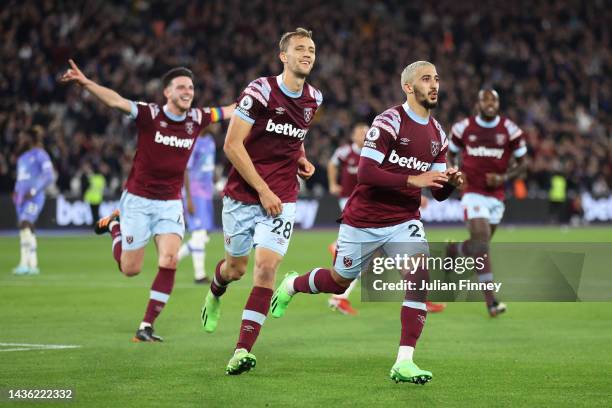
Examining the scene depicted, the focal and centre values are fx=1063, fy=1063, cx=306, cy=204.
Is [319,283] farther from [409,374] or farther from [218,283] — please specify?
[409,374]

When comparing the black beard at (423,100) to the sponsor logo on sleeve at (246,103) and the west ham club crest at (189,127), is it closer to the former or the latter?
the sponsor logo on sleeve at (246,103)

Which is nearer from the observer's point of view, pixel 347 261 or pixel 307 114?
pixel 347 261

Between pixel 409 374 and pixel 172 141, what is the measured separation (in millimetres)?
4070

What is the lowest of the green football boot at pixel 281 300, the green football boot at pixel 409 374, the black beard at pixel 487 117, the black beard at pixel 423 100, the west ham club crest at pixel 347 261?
the green football boot at pixel 409 374

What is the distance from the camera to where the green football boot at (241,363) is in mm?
8070

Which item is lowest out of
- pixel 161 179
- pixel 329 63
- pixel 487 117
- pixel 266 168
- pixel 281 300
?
pixel 281 300

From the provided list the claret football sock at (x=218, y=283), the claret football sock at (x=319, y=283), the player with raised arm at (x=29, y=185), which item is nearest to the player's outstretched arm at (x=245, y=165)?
the claret football sock at (x=319, y=283)

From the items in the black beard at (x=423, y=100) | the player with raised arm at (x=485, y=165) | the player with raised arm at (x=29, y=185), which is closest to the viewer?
the black beard at (x=423, y=100)

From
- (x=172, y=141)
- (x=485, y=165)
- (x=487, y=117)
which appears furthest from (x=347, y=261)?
(x=487, y=117)

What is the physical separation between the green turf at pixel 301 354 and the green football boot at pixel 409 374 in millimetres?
78

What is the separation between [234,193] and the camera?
8.89 metres

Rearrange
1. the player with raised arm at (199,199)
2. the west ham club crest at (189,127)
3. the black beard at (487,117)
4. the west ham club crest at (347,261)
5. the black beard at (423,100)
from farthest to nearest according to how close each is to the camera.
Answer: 1. the player with raised arm at (199,199)
2. the black beard at (487,117)
3. the west ham club crest at (189,127)
4. the west ham club crest at (347,261)
5. the black beard at (423,100)

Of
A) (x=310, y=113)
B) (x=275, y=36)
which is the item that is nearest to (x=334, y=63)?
(x=275, y=36)

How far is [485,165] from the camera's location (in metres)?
13.5
